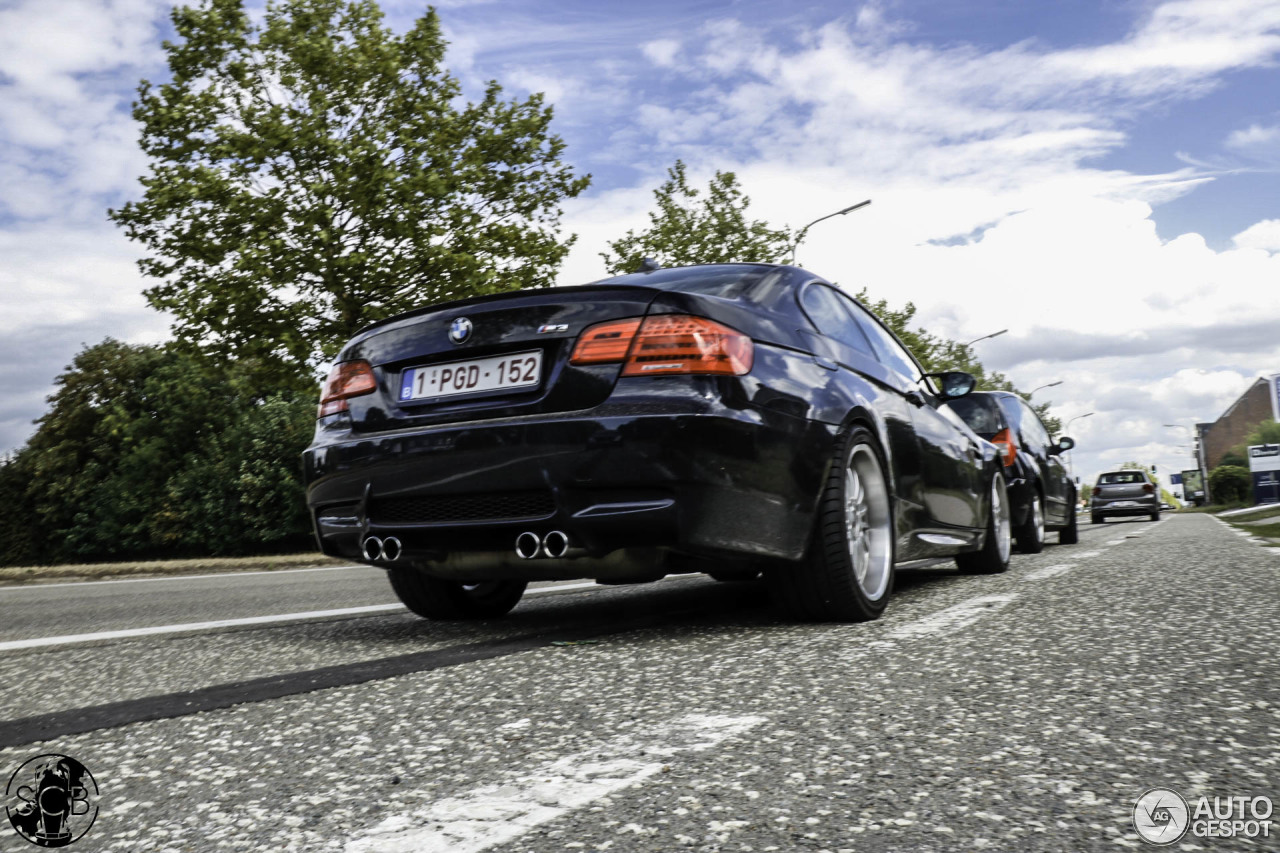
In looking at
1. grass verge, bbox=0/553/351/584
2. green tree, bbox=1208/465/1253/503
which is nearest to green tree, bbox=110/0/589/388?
grass verge, bbox=0/553/351/584

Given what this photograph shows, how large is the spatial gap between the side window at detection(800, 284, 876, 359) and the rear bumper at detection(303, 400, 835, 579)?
72 centimetres

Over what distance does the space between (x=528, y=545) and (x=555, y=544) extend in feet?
0.33

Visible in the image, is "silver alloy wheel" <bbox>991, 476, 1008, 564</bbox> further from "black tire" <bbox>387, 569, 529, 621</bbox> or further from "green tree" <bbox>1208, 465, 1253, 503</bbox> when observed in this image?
"green tree" <bbox>1208, 465, 1253, 503</bbox>

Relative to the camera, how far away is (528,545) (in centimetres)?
391

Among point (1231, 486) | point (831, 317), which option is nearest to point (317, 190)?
point (831, 317)

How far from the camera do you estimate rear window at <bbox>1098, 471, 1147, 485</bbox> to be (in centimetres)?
3191

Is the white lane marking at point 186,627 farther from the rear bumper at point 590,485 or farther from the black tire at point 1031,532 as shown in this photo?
the black tire at point 1031,532

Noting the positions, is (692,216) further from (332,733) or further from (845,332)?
(332,733)

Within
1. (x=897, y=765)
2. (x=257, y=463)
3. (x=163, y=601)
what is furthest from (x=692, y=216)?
(x=897, y=765)

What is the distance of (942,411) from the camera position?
6.42 meters

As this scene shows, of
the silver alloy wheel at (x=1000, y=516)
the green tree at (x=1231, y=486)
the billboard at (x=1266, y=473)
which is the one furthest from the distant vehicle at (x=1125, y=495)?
the green tree at (x=1231, y=486)

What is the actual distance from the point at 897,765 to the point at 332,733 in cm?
131

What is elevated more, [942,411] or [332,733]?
[942,411]

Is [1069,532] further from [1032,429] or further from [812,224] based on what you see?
[812,224]
